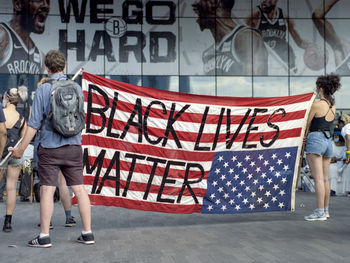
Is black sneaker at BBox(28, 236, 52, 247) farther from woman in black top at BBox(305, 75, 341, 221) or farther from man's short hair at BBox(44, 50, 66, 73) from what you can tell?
woman in black top at BBox(305, 75, 341, 221)

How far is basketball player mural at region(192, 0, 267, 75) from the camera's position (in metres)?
20.9

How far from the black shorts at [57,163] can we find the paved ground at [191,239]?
670 millimetres

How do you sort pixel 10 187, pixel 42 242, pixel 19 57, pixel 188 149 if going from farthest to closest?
pixel 19 57 < pixel 188 149 < pixel 10 187 < pixel 42 242

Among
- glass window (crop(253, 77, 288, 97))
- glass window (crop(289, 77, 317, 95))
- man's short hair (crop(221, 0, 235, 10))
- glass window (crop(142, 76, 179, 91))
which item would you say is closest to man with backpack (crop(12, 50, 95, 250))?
glass window (crop(142, 76, 179, 91))

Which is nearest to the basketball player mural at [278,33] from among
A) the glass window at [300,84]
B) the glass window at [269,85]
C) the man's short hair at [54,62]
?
the glass window at [300,84]

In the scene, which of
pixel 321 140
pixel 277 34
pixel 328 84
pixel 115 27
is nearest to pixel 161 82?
pixel 115 27

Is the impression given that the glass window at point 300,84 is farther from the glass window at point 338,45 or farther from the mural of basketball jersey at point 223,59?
the mural of basketball jersey at point 223,59

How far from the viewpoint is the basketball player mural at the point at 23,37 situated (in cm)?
2038

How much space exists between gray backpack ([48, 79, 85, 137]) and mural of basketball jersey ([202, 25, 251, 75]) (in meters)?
16.1

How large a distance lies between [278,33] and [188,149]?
15.5m

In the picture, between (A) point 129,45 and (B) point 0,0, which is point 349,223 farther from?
(B) point 0,0

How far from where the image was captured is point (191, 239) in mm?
5359

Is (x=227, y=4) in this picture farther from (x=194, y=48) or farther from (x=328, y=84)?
(x=328, y=84)

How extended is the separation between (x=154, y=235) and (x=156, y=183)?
41.2 inches
